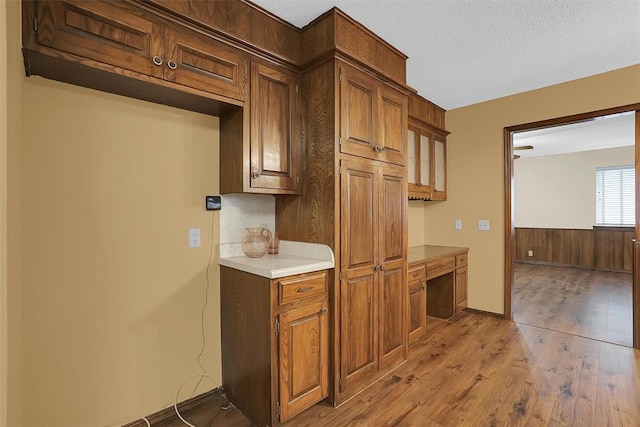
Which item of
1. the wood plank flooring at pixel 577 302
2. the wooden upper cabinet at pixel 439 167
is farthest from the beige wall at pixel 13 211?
the wood plank flooring at pixel 577 302

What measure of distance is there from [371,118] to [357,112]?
0.16 m

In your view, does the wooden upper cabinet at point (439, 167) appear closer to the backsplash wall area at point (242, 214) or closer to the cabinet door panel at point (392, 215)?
the cabinet door panel at point (392, 215)

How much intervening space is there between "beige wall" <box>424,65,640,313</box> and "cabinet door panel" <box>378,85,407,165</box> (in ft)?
5.58

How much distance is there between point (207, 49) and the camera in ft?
5.58

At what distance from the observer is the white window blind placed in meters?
6.17

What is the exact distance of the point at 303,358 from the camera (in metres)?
1.83

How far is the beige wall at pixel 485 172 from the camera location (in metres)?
3.16

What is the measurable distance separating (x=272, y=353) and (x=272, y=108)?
1.49 m

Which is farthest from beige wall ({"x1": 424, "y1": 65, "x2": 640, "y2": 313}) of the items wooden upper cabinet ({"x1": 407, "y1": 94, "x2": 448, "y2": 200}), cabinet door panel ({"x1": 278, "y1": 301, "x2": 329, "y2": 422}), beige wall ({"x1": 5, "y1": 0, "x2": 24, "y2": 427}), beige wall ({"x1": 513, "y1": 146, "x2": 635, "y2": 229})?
beige wall ({"x1": 513, "y1": 146, "x2": 635, "y2": 229})

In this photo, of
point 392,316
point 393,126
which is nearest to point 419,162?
point 393,126

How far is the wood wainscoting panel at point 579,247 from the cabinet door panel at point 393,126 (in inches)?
239

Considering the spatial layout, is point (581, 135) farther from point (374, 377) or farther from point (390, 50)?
point (374, 377)

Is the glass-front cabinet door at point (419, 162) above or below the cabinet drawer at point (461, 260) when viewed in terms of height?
above

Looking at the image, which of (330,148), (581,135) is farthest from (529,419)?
(581,135)
